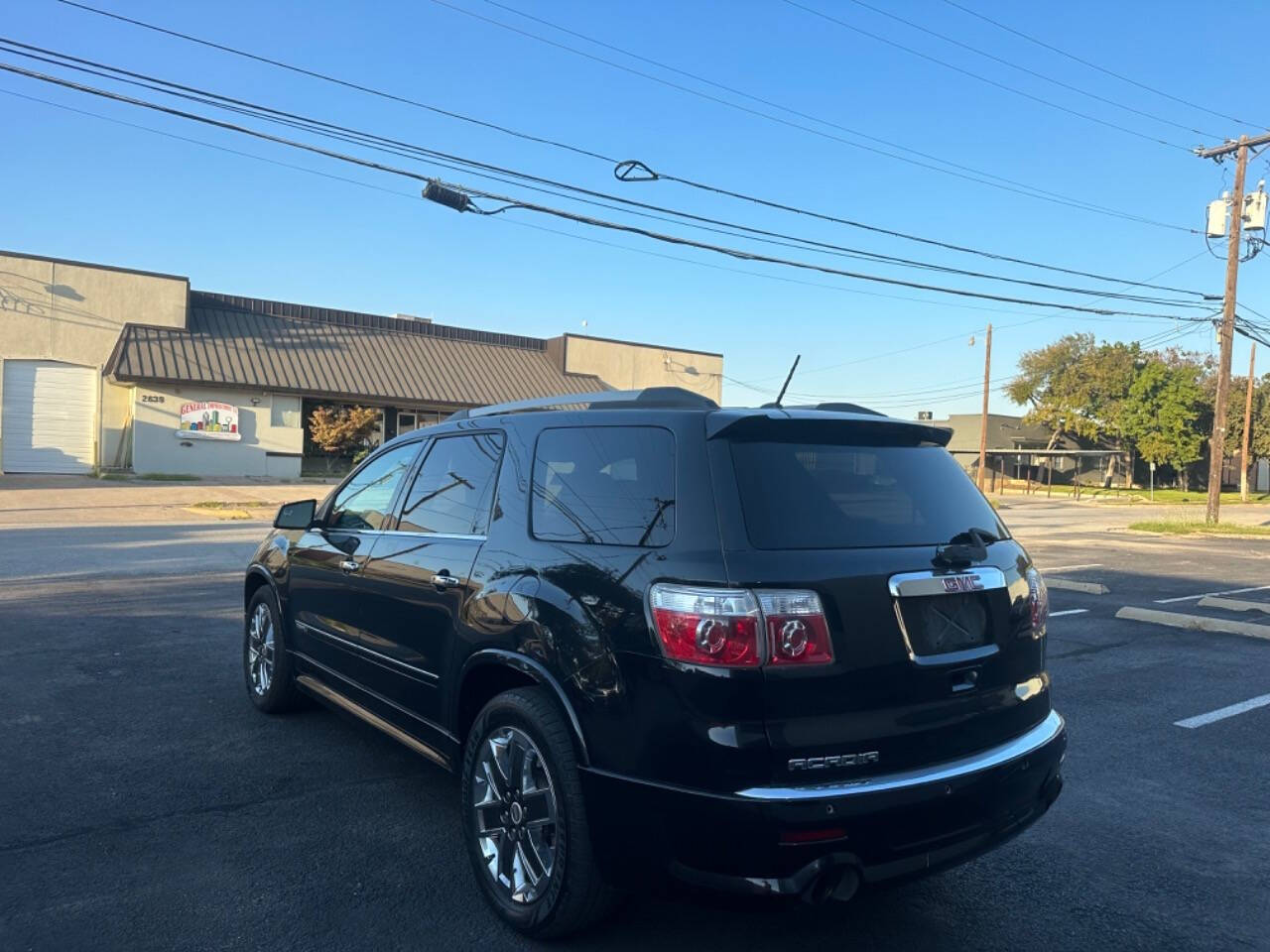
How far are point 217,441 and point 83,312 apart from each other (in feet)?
18.8

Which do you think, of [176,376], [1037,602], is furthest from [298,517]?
[176,376]

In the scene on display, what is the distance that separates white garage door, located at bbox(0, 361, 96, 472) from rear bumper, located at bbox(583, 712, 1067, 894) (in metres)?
32.9

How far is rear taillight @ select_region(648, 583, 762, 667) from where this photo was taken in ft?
9.01

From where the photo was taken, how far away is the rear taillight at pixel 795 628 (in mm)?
Result: 2766

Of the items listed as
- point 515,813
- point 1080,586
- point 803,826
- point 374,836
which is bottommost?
point 374,836

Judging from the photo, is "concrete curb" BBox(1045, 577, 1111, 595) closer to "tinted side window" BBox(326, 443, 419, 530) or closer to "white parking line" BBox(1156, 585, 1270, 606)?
"white parking line" BBox(1156, 585, 1270, 606)

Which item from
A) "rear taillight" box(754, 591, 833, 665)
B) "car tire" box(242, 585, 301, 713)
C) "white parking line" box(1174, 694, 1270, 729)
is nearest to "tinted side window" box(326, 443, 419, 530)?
"car tire" box(242, 585, 301, 713)

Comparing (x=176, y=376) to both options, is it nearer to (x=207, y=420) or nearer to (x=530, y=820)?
(x=207, y=420)

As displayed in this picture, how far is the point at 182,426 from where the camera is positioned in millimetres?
30531

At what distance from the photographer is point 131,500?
74.8 feet

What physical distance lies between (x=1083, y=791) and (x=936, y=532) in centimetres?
240

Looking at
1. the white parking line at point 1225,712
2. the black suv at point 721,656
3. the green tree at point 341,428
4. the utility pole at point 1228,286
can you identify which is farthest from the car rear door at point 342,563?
the green tree at point 341,428

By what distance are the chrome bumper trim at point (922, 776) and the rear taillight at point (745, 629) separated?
0.36 meters

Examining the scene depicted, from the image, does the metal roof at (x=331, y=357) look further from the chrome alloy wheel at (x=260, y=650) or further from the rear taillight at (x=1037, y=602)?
the rear taillight at (x=1037, y=602)
